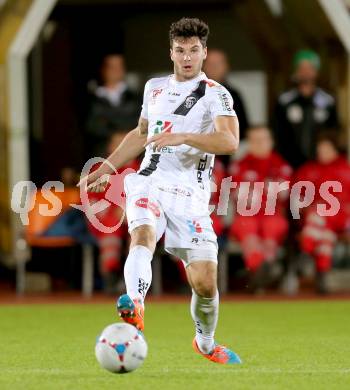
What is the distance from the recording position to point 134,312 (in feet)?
24.1

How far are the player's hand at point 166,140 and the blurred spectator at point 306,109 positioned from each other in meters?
7.40

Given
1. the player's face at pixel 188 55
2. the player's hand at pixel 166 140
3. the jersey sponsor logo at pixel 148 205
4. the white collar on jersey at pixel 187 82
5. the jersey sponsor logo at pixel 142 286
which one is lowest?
the jersey sponsor logo at pixel 142 286

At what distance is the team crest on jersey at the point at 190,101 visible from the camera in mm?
8367

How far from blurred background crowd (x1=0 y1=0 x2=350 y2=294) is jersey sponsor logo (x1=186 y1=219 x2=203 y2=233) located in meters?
6.01

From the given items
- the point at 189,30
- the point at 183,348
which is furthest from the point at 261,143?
the point at 189,30

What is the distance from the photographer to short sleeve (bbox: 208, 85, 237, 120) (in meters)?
8.17

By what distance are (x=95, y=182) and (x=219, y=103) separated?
93 centimetres

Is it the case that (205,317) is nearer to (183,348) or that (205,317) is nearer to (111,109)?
(183,348)

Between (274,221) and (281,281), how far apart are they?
6.01 ft

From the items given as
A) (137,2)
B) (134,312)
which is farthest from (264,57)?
(134,312)

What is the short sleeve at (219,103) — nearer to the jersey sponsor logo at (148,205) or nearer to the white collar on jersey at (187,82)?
the white collar on jersey at (187,82)

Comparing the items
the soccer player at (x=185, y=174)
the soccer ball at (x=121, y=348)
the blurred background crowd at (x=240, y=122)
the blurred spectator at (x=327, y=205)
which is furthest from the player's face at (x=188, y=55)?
the blurred spectator at (x=327, y=205)

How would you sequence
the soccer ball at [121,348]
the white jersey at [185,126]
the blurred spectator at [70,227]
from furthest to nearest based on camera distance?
the blurred spectator at [70,227] < the white jersey at [185,126] < the soccer ball at [121,348]

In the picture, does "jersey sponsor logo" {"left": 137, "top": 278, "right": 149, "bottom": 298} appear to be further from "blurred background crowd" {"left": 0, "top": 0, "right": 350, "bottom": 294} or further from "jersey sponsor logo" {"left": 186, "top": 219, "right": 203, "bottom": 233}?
"blurred background crowd" {"left": 0, "top": 0, "right": 350, "bottom": 294}
